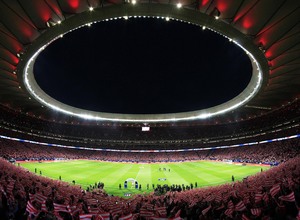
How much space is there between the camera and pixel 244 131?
71.1 m

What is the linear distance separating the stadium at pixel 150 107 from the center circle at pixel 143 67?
0.34 meters

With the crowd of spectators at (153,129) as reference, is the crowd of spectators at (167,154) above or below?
below

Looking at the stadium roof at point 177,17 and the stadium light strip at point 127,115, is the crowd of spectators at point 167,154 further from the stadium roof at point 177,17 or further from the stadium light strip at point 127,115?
the stadium roof at point 177,17

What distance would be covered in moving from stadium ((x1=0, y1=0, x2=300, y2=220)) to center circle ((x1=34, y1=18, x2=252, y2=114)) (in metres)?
0.34

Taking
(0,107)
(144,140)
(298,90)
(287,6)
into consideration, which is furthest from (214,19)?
(144,140)

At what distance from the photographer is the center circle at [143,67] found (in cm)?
4134

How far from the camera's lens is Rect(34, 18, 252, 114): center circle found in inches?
1628

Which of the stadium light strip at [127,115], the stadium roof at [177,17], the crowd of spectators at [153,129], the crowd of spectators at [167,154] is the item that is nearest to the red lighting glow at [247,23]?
the stadium roof at [177,17]

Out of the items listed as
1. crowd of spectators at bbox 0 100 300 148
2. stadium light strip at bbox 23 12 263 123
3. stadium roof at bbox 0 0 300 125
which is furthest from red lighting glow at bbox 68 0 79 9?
crowd of spectators at bbox 0 100 300 148

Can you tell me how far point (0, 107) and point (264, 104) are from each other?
55.1 m

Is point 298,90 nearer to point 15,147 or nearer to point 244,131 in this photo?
point 244,131

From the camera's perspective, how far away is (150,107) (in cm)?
7969

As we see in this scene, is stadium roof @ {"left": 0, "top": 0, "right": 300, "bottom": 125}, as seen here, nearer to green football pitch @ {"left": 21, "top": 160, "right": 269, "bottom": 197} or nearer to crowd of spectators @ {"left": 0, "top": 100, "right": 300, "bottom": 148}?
green football pitch @ {"left": 21, "top": 160, "right": 269, "bottom": 197}

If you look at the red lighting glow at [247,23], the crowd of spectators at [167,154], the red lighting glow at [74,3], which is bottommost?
the crowd of spectators at [167,154]
